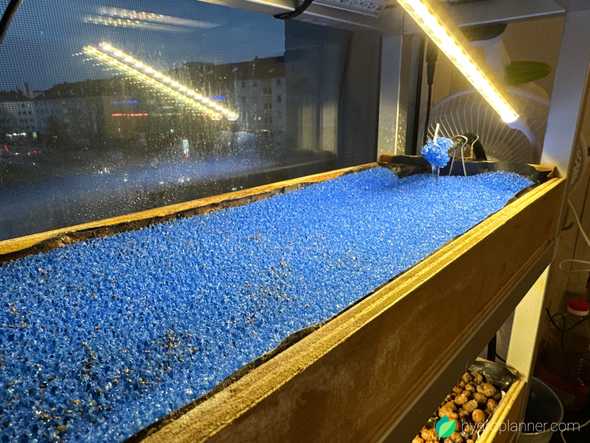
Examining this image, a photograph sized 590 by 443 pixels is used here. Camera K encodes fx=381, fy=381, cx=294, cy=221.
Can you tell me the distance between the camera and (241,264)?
0.65m

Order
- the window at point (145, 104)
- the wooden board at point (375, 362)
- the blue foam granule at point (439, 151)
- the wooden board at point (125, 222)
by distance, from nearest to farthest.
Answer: the wooden board at point (375, 362)
the wooden board at point (125, 222)
the window at point (145, 104)
the blue foam granule at point (439, 151)

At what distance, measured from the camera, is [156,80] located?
3.14 feet

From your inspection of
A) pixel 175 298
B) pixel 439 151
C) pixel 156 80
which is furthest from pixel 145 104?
pixel 439 151

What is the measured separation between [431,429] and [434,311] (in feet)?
2.60

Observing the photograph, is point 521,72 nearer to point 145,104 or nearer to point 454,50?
point 454,50

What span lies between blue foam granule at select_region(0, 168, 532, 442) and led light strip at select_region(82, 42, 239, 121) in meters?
0.33

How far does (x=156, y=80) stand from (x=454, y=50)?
746 mm

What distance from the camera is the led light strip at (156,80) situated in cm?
86

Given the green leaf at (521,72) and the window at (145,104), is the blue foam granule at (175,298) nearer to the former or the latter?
the window at (145,104)

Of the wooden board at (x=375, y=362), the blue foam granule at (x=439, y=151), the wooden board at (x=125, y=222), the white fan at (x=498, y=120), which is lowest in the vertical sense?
the wooden board at (x=375, y=362)

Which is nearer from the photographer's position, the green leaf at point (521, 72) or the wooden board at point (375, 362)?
the wooden board at point (375, 362)

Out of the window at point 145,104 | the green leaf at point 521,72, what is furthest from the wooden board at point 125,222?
the green leaf at point 521,72

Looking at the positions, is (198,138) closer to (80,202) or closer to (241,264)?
(80,202)

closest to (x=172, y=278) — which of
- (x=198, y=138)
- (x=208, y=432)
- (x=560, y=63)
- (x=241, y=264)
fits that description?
(x=241, y=264)
